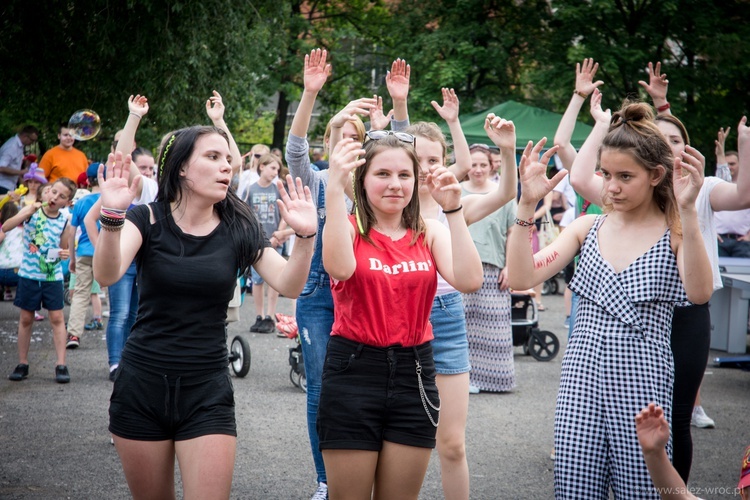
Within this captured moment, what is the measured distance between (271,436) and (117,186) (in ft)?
11.8

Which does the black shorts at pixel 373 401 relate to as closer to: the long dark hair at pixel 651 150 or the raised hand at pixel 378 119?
the long dark hair at pixel 651 150

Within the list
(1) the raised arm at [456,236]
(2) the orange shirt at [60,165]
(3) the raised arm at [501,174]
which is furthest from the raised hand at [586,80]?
(2) the orange shirt at [60,165]

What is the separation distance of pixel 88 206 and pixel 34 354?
72.9 inches

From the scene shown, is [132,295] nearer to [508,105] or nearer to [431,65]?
[508,105]

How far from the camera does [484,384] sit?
28.0 feet

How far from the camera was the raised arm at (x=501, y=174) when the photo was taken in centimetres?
407

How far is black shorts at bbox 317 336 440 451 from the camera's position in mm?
3570

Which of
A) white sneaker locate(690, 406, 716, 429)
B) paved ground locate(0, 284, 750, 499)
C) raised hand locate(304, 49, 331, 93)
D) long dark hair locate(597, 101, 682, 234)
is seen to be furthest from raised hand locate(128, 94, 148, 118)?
white sneaker locate(690, 406, 716, 429)

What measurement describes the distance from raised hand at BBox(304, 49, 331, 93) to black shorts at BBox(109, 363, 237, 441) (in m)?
1.88

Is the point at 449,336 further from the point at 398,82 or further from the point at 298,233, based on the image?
the point at 398,82

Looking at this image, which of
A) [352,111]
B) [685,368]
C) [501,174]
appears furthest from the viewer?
[352,111]

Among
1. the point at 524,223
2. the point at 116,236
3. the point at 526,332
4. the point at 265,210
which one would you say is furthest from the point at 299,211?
the point at 265,210

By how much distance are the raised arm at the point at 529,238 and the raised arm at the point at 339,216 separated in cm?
67

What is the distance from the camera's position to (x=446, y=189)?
362cm
